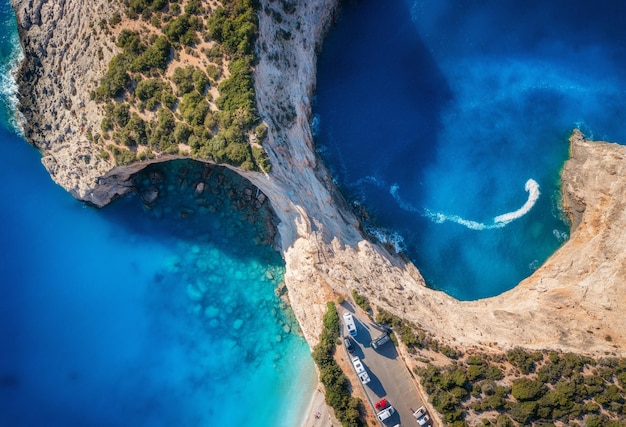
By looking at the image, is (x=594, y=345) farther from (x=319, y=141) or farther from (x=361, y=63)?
(x=361, y=63)

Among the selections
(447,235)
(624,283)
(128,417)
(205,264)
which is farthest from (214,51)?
(624,283)

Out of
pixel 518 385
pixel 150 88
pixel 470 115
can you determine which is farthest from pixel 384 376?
pixel 150 88

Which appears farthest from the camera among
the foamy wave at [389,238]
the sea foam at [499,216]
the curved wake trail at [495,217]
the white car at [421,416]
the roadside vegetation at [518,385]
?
the sea foam at [499,216]

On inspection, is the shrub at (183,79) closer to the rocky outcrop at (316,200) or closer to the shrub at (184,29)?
the shrub at (184,29)

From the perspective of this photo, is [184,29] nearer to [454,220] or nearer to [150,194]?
[150,194]

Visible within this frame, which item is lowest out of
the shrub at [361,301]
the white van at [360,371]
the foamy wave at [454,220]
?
the white van at [360,371]

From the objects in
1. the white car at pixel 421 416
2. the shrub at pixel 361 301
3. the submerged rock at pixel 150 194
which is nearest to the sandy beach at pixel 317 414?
the white car at pixel 421 416
